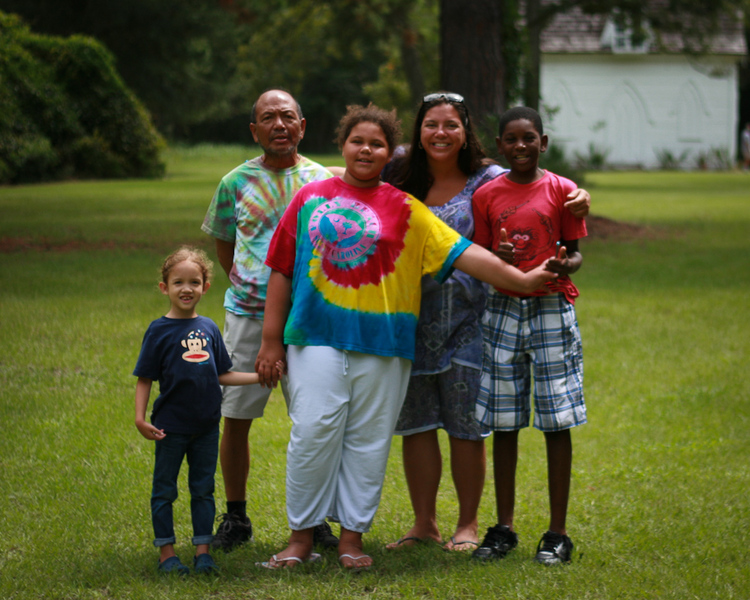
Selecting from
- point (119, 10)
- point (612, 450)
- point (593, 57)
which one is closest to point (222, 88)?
point (119, 10)

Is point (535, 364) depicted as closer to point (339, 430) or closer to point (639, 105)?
point (339, 430)

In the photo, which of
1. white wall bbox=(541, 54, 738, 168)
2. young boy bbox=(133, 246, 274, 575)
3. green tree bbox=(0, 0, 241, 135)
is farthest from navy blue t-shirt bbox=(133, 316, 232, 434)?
white wall bbox=(541, 54, 738, 168)

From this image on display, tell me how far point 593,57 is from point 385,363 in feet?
119

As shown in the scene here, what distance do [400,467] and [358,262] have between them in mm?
2025

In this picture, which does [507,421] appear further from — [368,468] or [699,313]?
[699,313]

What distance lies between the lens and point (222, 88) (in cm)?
4147

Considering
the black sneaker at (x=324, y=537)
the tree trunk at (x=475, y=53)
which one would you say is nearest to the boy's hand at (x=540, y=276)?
the black sneaker at (x=324, y=537)

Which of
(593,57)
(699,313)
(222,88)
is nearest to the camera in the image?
(699,313)

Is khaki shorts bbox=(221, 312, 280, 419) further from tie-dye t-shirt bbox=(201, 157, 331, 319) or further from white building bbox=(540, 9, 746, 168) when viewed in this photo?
white building bbox=(540, 9, 746, 168)

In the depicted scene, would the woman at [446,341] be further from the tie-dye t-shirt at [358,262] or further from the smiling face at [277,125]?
the smiling face at [277,125]

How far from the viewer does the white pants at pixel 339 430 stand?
10.8ft

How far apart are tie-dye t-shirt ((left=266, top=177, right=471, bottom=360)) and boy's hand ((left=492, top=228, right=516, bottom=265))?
5.3 inches

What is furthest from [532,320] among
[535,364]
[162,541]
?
[162,541]

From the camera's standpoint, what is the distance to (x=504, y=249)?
3303 mm
